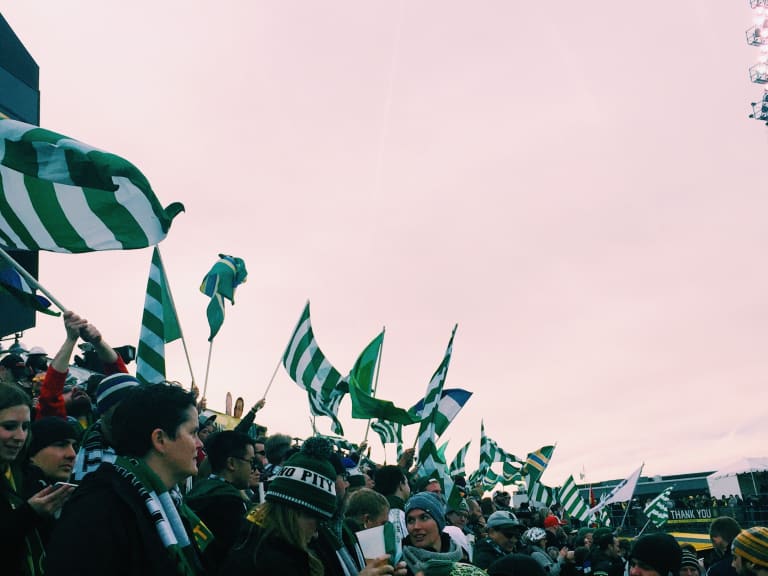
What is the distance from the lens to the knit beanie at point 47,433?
441 cm

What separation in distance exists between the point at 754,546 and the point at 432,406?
562 cm

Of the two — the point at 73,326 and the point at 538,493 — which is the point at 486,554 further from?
the point at 538,493

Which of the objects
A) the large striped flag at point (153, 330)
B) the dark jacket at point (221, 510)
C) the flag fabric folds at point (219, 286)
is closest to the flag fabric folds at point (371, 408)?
the flag fabric folds at point (219, 286)

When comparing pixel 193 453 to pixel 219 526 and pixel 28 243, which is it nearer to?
pixel 219 526

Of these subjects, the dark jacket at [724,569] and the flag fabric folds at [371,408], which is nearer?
the dark jacket at [724,569]

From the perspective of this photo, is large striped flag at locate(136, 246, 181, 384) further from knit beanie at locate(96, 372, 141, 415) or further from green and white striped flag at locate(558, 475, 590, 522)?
green and white striped flag at locate(558, 475, 590, 522)

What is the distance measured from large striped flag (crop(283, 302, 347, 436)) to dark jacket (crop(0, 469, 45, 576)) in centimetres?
875

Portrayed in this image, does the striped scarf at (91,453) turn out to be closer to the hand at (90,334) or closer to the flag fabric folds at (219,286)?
the hand at (90,334)

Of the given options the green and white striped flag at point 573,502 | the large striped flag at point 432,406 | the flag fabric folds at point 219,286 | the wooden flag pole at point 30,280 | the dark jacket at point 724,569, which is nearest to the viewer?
the wooden flag pole at point 30,280

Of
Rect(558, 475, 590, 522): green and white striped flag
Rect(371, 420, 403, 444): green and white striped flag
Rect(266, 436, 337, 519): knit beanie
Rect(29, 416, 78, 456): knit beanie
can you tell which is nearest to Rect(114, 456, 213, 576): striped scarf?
Rect(266, 436, 337, 519): knit beanie

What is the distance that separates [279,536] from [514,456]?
2359cm

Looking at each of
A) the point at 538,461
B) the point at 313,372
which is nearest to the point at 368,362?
the point at 313,372

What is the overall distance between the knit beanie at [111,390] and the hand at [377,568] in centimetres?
182

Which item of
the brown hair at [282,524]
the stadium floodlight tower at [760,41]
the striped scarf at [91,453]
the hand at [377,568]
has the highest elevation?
the stadium floodlight tower at [760,41]
